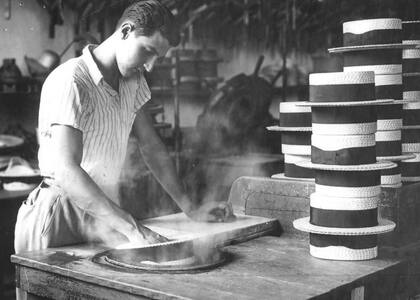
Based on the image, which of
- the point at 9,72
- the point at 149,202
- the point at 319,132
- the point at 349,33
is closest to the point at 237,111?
the point at 149,202

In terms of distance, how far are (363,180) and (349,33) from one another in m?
0.78

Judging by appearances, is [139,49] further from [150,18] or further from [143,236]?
[143,236]

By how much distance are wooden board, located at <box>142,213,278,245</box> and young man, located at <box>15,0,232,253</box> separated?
0.07 meters

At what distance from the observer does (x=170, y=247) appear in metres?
2.08

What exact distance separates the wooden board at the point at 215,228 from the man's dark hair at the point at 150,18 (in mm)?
753

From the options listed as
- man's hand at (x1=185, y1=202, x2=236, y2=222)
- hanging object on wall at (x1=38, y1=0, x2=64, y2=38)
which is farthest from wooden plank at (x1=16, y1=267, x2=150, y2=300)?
hanging object on wall at (x1=38, y1=0, x2=64, y2=38)

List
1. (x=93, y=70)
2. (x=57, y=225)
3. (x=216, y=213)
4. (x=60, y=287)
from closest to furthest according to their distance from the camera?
(x=60, y=287) → (x=57, y=225) → (x=93, y=70) → (x=216, y=213)

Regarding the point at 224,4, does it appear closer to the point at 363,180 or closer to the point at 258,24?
the point at 258,24

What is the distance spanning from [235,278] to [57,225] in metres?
0.82

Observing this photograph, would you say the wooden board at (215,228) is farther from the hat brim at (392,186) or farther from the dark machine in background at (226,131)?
the dark machine in background at (226,131)

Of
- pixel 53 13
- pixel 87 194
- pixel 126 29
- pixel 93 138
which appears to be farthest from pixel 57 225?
pixel 53 13

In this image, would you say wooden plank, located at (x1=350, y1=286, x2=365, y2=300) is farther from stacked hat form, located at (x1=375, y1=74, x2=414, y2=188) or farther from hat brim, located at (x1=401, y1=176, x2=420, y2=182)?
hat brim, located at (x1=401, y1=176, x2=420, y2=182)

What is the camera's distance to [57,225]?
7.88 feet

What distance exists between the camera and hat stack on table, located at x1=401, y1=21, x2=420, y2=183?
107 inches
